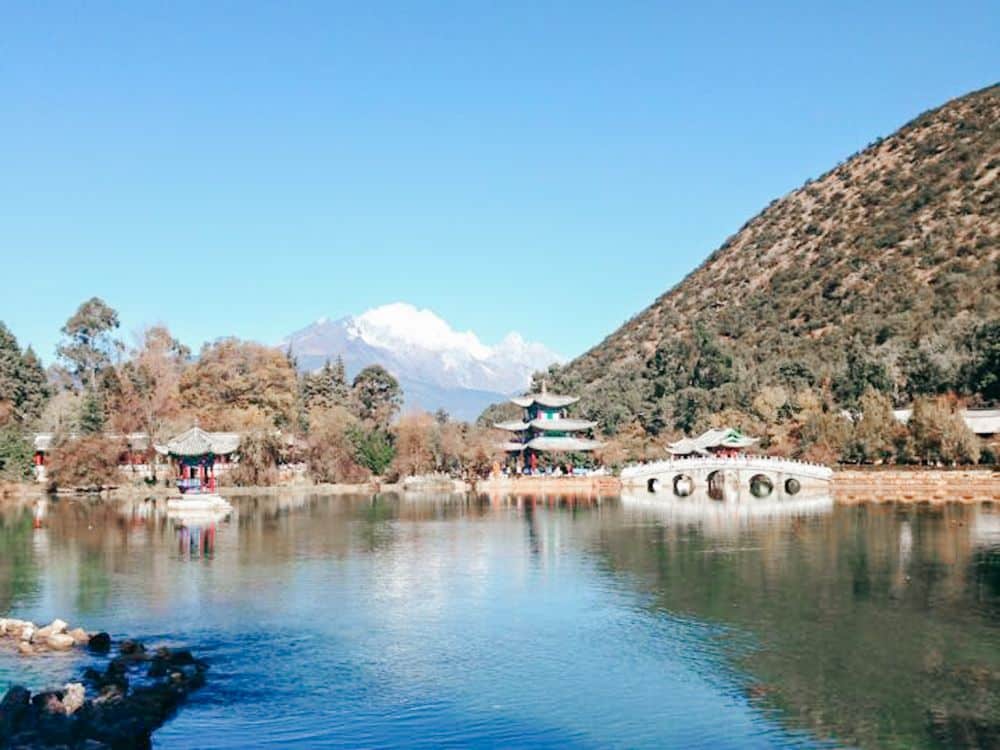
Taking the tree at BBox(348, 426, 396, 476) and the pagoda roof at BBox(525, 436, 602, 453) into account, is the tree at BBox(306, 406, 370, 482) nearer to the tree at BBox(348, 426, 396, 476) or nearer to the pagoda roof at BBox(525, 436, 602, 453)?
the tree at BBox(348, 426, 396, 476)

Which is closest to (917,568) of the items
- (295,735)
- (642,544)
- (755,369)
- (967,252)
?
(642,544)

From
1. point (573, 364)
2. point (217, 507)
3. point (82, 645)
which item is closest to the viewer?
point (82, 645)

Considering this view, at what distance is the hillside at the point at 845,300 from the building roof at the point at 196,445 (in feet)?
112

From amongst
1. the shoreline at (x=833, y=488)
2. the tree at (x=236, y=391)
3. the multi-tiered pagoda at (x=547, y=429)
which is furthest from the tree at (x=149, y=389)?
the multi-tiered pagoda at (x=547, y=429)

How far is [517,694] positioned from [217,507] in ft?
117

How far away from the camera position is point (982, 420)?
→ 62688mm

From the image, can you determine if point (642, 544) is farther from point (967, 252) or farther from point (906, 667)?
point (967, 252)

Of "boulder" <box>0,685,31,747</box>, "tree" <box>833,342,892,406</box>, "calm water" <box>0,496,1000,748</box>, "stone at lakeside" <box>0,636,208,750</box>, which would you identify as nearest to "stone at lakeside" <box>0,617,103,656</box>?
"calm water" <box>0,496,1000,748</box>

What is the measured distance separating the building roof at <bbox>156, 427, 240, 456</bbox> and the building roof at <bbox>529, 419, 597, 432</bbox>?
2290 centimetres

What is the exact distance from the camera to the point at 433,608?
2594 centimetres

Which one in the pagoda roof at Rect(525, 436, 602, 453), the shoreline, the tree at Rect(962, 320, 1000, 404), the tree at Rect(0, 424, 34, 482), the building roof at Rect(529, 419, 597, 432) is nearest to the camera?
the shoreline

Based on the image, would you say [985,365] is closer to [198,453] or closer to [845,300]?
[845,300]

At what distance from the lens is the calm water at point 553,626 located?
16750 millimetres

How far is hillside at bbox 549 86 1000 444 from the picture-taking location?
73812 millimetres
